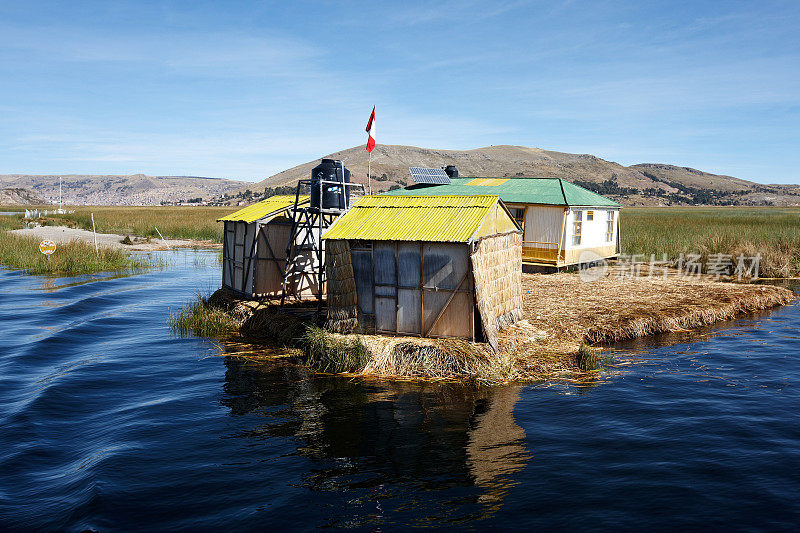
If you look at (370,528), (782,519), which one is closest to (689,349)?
(782,519)

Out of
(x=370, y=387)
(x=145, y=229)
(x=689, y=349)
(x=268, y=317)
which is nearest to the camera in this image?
(x=370, y=387)

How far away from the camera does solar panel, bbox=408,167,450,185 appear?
3141cm

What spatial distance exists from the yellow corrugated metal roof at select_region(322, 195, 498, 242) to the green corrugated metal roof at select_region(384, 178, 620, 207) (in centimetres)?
1285

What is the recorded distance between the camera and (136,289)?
109 ft

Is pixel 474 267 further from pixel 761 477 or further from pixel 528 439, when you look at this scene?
pixel 761 477

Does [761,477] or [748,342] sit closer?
[761,477]

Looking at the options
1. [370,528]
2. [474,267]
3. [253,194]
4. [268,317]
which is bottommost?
[370,528]

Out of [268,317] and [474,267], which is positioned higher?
[474,267]

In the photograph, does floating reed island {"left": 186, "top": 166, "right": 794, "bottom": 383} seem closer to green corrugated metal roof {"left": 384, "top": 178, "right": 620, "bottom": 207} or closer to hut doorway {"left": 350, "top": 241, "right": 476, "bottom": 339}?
hut doorway {"left": 350, "top": 241, "right": 476, "bottom": 339}

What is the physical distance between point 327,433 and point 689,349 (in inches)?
536

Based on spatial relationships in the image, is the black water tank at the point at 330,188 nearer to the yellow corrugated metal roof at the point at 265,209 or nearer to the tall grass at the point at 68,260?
the yellow corrugated metal roof at the point at 265,209

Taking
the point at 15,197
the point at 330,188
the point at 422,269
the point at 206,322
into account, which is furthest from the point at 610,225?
the point at 15,197

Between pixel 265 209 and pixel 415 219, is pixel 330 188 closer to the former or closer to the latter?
pixel 265 209

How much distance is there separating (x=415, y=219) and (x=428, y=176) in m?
14.6
